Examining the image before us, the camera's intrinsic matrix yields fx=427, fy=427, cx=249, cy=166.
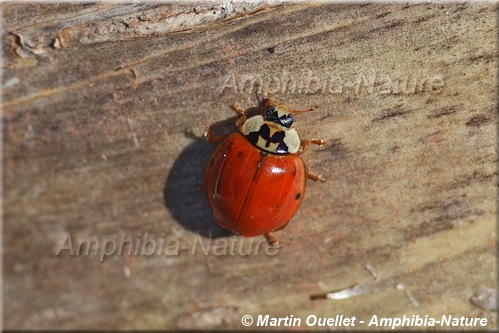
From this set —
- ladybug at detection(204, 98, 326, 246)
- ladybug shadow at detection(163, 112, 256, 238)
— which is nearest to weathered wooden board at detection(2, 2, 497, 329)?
ladybug shadow at detection(163, 112, 256, 238)

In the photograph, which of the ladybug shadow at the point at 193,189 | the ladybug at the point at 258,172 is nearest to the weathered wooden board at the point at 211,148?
the ladybug shadow at the point at 193,189

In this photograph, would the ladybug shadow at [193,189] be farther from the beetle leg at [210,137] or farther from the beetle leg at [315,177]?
the beetle leg at [315,177]

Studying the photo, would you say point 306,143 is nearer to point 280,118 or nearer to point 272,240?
point 280,118

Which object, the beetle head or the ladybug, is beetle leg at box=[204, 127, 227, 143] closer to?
the ladybug

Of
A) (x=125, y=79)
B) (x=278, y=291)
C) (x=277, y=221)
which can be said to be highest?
(x=125, y=79)

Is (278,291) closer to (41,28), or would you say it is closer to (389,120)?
(389,120)

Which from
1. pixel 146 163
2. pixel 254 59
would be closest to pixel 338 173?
pixel 254 59
